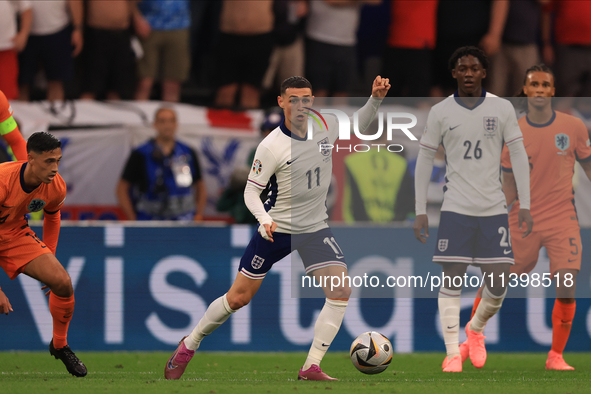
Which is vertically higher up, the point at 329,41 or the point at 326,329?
the point at 329,41

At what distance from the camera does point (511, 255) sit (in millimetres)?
7156

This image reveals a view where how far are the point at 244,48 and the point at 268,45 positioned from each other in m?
0.31

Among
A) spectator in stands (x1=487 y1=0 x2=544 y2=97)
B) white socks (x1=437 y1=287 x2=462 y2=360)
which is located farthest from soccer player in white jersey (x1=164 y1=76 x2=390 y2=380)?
spectator in stands (x1=487 y1=0 x2=544 y2=97)

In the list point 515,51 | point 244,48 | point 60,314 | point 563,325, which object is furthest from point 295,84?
point 515,51

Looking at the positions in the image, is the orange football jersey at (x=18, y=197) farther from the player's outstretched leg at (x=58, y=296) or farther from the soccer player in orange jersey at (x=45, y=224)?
the player's outstretched leg at (x=58, y=296)

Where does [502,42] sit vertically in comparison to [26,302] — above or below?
above

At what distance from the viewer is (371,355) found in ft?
22.0

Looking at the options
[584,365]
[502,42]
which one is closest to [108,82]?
[502,42]

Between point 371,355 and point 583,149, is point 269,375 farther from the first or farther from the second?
point 583,149

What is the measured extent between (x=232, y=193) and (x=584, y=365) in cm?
407

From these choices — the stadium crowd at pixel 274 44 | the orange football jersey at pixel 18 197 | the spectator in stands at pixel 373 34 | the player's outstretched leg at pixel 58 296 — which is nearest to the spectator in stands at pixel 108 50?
the stadium crowd at pixel 274 44

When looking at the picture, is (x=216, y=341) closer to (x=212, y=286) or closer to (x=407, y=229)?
(x=212, y=286)

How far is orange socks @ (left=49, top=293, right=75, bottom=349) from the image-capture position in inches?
272

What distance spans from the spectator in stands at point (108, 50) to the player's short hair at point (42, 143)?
14.1 feet
